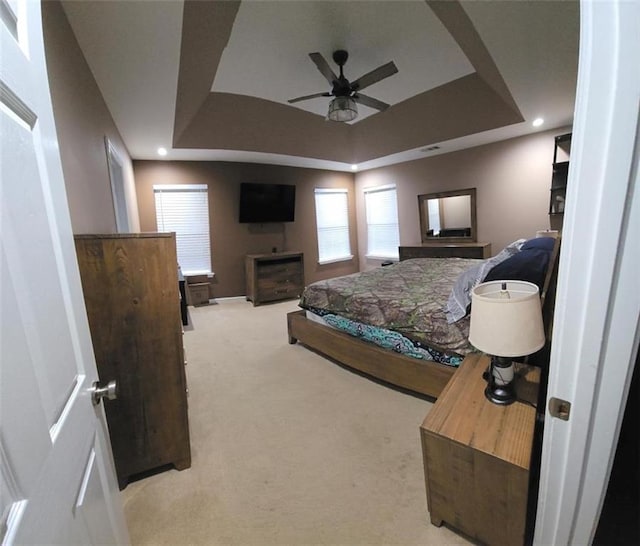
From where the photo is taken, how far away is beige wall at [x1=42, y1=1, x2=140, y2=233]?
1.47m

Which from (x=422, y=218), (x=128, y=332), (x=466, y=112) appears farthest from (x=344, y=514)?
(x=422, y=218)

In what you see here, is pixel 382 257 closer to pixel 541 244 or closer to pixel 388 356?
pixel 541 244

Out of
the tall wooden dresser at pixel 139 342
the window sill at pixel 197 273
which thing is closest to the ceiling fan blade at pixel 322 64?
the tall wooden dresser at pixel 139 342

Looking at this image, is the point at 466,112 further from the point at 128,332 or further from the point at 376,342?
the point at 128,332

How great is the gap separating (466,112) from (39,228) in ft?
14.7

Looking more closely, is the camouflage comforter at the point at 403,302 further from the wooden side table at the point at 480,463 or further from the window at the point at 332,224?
the window at the point at 332,224

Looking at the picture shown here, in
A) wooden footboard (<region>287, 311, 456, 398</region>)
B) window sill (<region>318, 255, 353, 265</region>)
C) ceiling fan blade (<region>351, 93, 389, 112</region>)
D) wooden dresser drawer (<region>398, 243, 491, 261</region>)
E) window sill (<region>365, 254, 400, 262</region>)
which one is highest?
ceiling fan blade (<region>351, 93, 389, 112</region>)

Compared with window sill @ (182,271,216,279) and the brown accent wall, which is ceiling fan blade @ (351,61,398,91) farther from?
window sill @ (182,271,216,279)

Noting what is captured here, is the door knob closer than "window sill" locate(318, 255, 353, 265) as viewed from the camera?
Yes

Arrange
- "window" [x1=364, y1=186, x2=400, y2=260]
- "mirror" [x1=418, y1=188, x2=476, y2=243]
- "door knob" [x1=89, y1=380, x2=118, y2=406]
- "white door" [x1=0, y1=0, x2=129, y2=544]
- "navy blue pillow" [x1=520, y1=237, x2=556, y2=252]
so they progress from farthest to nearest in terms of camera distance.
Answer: "window" [x1=364, y1=186, x2=400, y2=260] < "mirror" [x1=418, y1=188, x2=476, y2=243] < "navy blue pillow" [x1=520, y1=237, x2=556, y2=252] < "door knob" [x1=89, y1=380, x2=118, y2=406] < "white door" [x1=0, y1=0, x2=129, y2=544]

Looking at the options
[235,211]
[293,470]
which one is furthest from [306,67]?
[293,470]

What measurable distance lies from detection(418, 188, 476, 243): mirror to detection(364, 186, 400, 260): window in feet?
2.15

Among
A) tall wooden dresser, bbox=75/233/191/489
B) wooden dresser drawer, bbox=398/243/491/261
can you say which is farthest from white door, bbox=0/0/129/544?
wooden dresser drawer, bbox=398/243/491/261

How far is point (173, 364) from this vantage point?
1595 millimetres
